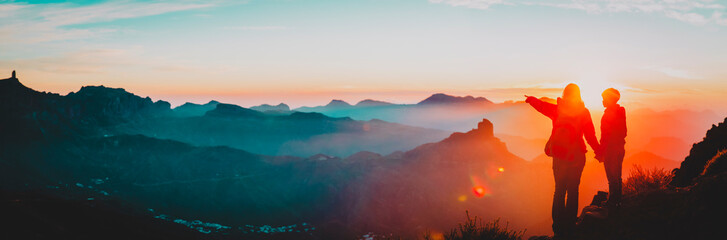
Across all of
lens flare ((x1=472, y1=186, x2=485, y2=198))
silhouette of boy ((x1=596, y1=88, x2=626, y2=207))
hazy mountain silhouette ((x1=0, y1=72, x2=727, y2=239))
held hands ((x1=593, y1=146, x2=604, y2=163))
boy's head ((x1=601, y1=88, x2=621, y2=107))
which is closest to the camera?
held hands ((x1=593, y1=146, x2=604, y2=163))

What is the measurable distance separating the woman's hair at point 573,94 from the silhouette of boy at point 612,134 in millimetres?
2313

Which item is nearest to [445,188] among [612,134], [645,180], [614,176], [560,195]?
[645,180]

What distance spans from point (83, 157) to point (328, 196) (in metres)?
118

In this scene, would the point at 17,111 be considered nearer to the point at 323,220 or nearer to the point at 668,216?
the point at 323,220

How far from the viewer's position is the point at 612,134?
36.8 ft

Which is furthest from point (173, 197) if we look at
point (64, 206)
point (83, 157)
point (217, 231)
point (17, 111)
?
point (17, 111)

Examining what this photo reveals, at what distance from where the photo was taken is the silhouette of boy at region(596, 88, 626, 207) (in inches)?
438

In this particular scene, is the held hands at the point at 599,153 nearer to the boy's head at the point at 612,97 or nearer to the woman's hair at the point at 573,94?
the boy's head at the point at 612,97

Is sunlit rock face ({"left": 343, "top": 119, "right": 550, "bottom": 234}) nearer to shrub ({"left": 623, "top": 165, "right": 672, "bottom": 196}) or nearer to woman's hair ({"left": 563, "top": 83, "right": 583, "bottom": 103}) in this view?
shrub ({"left": 623, "top": 165, "right": 672, "bottom": 196})

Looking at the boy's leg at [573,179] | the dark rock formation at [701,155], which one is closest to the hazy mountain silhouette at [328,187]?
the dark rock formation at [701,155]

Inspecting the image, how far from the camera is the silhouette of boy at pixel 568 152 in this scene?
30.9 feet

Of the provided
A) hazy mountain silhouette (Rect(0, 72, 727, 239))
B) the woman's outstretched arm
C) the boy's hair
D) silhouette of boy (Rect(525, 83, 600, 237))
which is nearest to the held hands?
silhouette of boy (Rect(525, 83, 600, 237))

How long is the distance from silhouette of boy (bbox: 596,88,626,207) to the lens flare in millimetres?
153789

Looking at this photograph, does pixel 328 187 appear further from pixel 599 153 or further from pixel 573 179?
pixel 573 179
